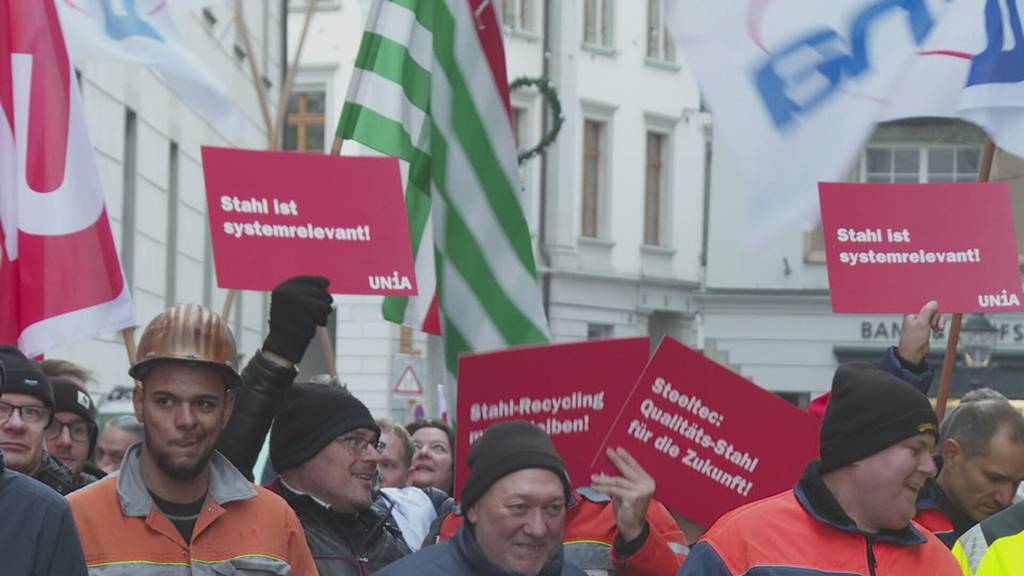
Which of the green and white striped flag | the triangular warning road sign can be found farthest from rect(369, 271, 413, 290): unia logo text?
the triangular warning road sign

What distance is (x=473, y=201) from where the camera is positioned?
29.9 feet

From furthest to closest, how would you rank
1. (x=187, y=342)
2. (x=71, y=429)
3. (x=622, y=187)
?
(x=622, y=187) → (x=71, y=429) → (x=187, y=342)

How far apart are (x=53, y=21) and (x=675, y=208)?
38668 mm

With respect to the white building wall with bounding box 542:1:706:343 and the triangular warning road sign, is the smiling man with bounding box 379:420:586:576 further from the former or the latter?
the white building wall with bounding box 542:1:706:343

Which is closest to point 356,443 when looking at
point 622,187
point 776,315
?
point 776,315

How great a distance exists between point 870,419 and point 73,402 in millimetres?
3238

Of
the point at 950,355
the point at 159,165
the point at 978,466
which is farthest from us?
the point at 159,165

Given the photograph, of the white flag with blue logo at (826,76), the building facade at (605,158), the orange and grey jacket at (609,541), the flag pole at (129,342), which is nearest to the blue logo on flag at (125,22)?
the flag pole at (129,342)

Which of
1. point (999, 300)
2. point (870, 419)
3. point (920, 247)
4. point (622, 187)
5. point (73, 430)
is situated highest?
point (622, 187)

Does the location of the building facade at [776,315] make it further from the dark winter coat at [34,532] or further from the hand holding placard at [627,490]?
the dark winter coat at [34,532]

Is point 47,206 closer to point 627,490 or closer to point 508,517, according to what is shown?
point 627,490

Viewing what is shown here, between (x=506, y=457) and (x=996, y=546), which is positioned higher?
(x=506, y=457)

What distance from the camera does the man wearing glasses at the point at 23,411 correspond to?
5922 mm

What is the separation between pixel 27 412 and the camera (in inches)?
236
